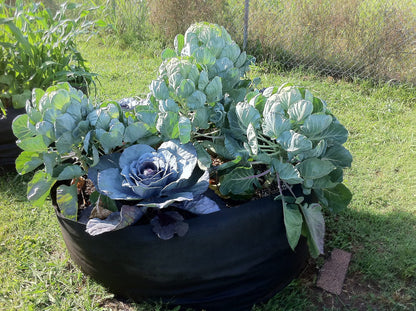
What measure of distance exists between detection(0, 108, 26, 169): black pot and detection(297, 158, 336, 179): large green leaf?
1888mm

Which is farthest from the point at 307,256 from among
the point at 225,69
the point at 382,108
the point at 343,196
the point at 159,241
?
the point at 382,108

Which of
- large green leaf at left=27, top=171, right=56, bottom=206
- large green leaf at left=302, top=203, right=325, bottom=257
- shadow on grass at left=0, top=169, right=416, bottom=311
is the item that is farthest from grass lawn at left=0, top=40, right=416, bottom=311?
large green leaf at left=27, top=171, right=56, bottom=206

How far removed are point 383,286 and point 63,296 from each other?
4.85ft

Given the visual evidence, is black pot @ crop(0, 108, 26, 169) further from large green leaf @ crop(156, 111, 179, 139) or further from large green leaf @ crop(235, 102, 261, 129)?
large green leaf @ crop(235, 102, 261, 129)

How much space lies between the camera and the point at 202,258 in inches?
60.4

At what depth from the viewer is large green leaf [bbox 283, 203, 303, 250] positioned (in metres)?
1.52

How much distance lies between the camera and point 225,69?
1.84 m

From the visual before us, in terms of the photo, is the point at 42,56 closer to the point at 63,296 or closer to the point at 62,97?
the point at 62,97

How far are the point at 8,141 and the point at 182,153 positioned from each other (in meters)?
1.59

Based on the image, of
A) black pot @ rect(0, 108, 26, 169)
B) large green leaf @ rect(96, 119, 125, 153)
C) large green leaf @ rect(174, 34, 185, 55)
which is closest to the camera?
large green leaf @ rect(96, 119, 125, 153)

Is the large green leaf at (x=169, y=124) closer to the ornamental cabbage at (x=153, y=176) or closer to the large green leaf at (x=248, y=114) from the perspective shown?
the ornamental cabbage at (x=153, y=176)

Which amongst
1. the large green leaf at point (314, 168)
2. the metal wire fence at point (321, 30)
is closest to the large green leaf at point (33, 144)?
the large green leaf at point (314, 168)

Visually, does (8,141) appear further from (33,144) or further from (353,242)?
(353,242)

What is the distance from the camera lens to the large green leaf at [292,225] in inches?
60.0
